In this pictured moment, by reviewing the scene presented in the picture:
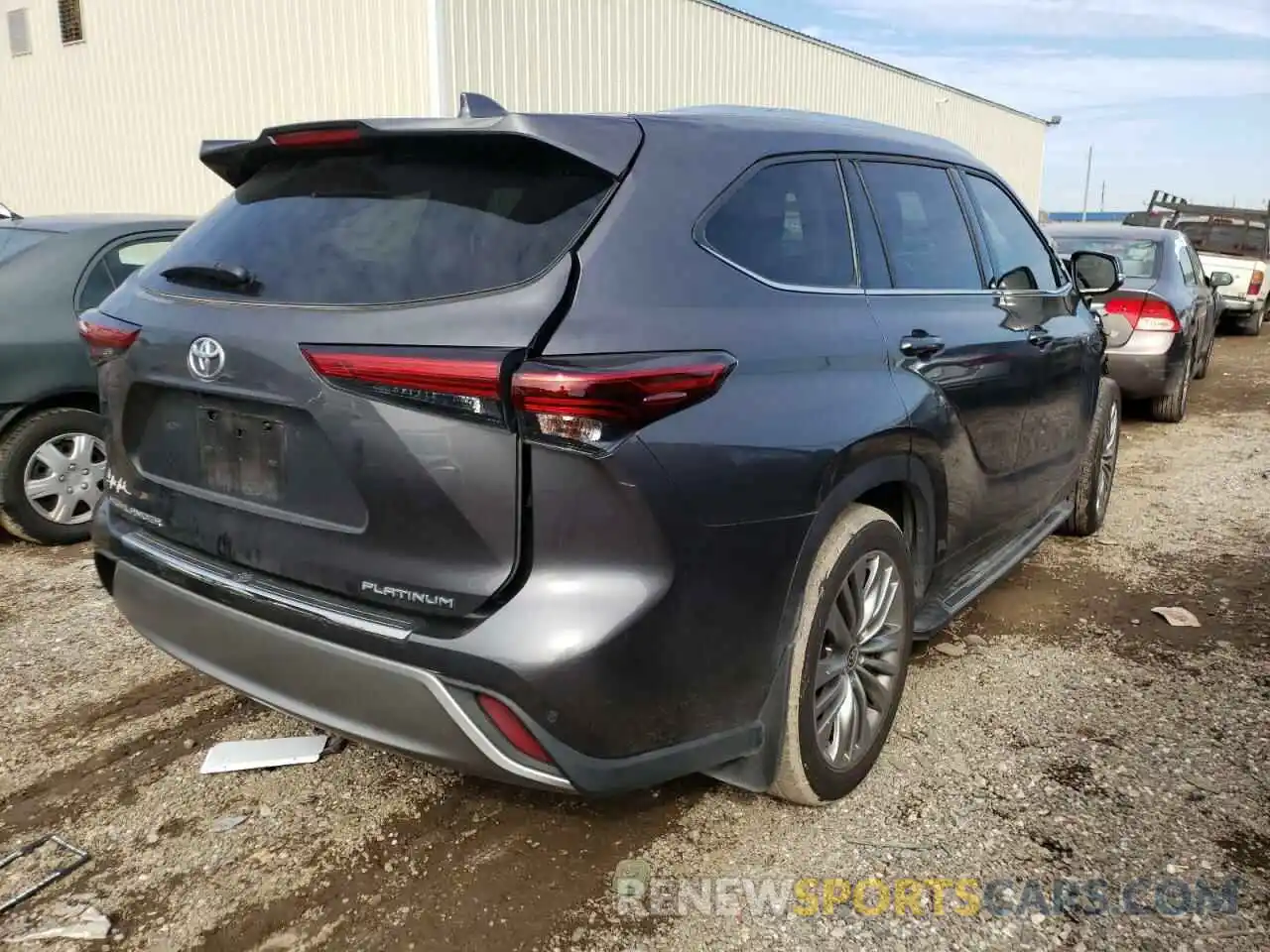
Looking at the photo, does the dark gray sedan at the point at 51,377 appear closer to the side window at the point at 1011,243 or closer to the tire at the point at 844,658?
the tire at the point at 844,658

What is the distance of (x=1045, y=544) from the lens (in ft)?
17.2

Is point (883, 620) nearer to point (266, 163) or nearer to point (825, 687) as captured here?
point (825, 687)

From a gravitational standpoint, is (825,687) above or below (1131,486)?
above

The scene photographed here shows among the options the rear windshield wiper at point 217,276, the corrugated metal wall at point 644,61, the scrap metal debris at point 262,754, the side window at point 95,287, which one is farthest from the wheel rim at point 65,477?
the corrugated metal wall at point 644,61

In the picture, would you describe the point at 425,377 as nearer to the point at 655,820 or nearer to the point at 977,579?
the point at 655,820

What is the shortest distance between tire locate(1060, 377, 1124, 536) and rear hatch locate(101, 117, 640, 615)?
11.8 ft

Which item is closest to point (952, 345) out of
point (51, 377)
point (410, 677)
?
point (410, 677)

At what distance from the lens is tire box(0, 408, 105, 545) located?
4.68 meters

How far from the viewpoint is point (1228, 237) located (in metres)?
16.2

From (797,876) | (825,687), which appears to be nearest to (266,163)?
(825,687)

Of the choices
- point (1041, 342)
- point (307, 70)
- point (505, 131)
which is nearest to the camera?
point (505, 131)

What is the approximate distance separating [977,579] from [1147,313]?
213 inches

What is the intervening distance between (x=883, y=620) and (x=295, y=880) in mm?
1684

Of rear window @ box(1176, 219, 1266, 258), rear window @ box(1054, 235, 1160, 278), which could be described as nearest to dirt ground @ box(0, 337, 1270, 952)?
rear window @ box(1054, 235, 1160, 278)
